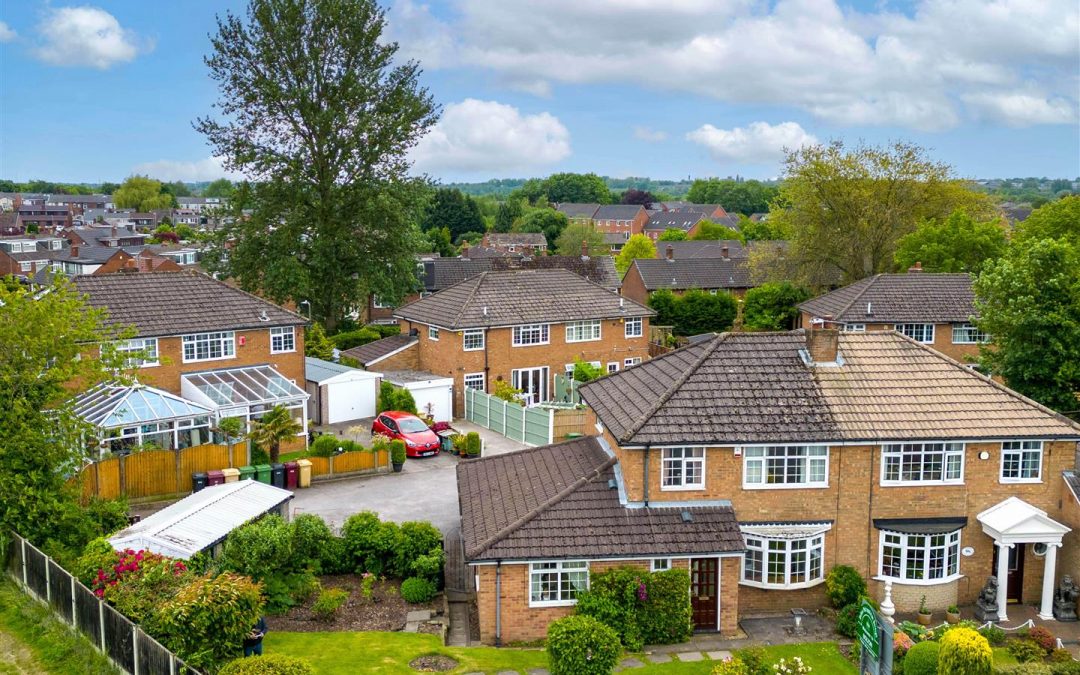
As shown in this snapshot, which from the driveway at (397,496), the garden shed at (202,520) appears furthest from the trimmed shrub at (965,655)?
the garden shed at (202,520)

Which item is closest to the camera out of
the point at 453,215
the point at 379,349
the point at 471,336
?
the point at 471,336

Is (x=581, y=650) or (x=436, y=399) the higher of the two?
(x=436, y=399)

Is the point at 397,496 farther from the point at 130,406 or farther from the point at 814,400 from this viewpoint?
the point at 814,400

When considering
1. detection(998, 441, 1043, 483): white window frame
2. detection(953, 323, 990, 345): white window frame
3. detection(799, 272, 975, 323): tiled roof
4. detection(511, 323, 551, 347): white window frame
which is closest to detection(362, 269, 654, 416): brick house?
detection(511, 323, 551, 347): white window frame

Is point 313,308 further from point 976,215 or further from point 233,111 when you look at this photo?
point 976,215

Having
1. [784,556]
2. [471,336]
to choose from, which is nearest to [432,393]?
[471,336]

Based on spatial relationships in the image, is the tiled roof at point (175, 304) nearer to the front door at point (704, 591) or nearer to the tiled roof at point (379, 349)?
the tiled roof at point (379, 349)

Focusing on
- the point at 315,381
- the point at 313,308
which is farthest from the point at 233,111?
the point at 315,381
